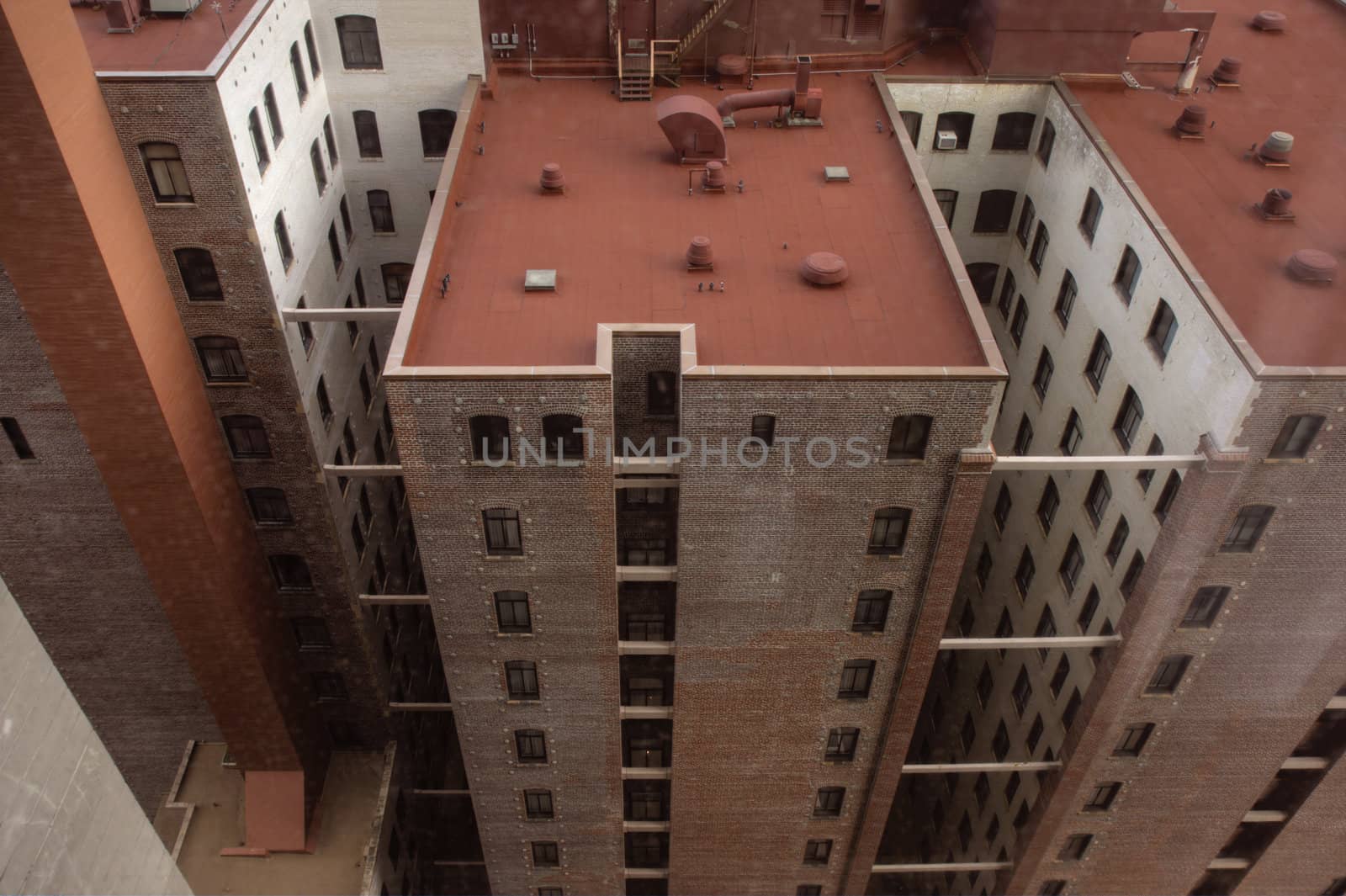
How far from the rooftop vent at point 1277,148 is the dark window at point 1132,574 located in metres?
14.9

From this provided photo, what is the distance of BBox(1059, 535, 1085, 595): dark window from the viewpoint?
37.7 meters

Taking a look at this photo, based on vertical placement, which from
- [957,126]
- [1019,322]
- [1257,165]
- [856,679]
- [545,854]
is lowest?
[545,854]

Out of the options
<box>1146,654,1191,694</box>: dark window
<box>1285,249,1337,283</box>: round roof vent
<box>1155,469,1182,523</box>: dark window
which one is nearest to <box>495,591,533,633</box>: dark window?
<box>1155,469,1182,523</box>: dark window

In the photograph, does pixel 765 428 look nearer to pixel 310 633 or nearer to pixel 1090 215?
→ pixel 1090 215

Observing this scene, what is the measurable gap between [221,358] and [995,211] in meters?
30.9

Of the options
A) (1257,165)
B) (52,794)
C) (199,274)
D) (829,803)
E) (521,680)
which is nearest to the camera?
(52,794)

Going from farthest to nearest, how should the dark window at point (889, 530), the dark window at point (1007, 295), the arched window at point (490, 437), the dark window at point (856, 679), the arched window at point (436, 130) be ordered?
the dark window at point (1007, 295) < the arched window at point (436, 130) < the dark window at point (856, 679) < the dark window at point (889, 530) < the arched window at point (490, 437)

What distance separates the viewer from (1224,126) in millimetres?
38312

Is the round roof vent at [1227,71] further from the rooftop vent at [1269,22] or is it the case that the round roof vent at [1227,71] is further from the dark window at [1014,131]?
the dark window at [1014,131]

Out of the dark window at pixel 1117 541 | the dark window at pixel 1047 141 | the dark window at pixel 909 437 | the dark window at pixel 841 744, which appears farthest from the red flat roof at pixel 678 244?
the dark window at pixel 841 744

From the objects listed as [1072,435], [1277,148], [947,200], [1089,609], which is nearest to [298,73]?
[947,200]

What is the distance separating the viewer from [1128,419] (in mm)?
34219

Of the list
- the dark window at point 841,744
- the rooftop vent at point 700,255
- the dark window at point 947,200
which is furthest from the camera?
the dark window at point 947,200

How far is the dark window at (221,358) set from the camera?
3294 centimetres
